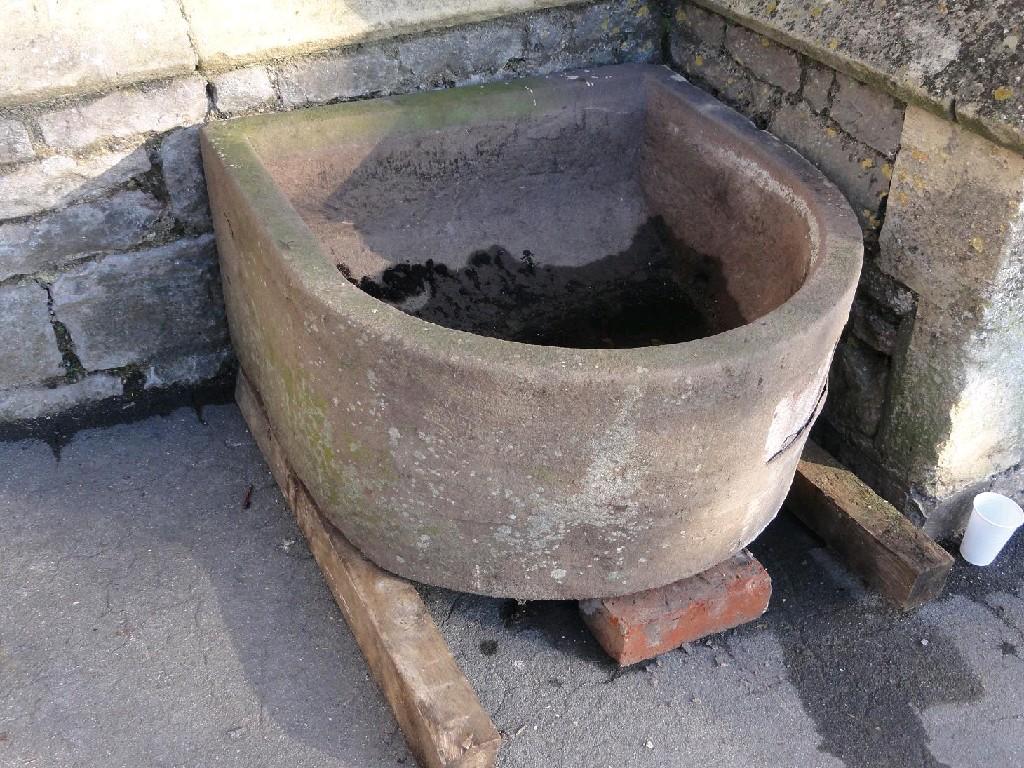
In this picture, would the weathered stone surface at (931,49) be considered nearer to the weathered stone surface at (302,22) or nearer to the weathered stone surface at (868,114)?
the weathered stone surface at (868,114)

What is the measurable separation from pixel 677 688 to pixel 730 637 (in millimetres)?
193

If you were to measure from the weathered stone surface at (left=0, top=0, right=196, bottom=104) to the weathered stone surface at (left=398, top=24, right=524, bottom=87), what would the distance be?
571mm

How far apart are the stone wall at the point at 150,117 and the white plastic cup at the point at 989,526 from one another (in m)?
1.55

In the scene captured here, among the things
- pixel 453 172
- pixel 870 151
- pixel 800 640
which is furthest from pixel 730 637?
pixel 453 172

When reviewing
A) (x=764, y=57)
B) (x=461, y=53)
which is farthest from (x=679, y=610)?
(x=461, y=53)

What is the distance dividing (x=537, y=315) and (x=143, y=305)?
1.03m

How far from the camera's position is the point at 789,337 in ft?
5.64

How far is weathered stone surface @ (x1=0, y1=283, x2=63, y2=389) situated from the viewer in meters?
2.38

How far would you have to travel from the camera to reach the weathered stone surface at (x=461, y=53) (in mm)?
2543

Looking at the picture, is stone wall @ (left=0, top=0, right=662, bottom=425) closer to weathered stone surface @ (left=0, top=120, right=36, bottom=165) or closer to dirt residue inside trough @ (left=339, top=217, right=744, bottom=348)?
weathered stone surface @ (left=0, top=120, right=36, bottom=165)

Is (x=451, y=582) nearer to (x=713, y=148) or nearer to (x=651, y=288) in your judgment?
(x=651, y=288)

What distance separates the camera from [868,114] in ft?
7.12

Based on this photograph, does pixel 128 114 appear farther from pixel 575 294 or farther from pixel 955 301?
pixel 955 301

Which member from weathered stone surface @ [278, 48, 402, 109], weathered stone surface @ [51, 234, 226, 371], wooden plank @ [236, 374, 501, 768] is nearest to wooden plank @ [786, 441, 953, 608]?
wooden plank @ [236, 374, 501, 768]
